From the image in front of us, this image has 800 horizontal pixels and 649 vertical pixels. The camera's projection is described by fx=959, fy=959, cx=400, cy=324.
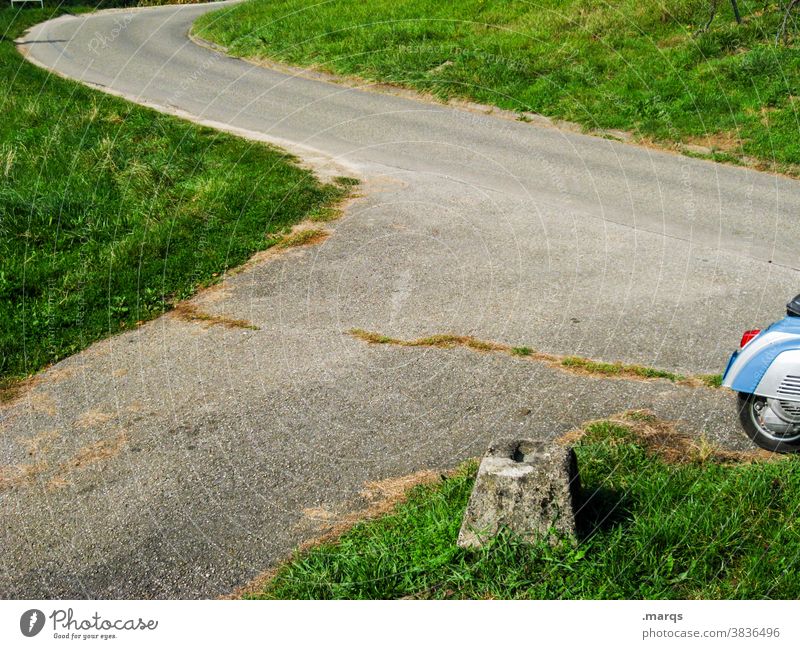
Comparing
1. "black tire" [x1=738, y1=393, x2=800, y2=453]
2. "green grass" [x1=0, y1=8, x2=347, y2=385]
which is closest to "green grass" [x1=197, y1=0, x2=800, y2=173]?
"green grass" [x1=0, y1=8, x2=347, y2=385]

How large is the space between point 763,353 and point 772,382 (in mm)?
166

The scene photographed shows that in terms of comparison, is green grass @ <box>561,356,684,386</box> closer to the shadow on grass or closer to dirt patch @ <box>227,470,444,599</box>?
dirt patch @ <box>227,470,444,599</box>

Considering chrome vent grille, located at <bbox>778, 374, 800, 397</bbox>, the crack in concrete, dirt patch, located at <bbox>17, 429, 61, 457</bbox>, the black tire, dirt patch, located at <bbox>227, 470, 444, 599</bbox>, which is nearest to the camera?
dirt patch, located at <bbox>227, 470, 444, 599</bbox>

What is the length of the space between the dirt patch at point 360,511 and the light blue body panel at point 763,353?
1.74m

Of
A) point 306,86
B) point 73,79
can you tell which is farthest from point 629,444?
point 73,79

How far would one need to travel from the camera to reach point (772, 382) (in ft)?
17.3

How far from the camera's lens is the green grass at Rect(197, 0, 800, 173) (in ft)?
48.6

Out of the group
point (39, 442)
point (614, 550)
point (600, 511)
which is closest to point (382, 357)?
point (39, 442)

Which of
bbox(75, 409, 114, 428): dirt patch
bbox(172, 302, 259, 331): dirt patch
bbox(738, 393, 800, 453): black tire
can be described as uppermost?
bbox(738, 393, 800, 453): black tire

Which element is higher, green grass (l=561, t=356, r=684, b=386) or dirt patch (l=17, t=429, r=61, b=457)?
green grass (l=561, t=356, r=684, b=386)

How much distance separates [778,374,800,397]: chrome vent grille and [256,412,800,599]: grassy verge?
371 mm

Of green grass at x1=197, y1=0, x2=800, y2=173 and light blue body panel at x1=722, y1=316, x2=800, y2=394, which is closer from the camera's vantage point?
light blue body panel at x1=722, y1=316, x2=800, y2=394

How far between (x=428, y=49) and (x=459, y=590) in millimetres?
16246

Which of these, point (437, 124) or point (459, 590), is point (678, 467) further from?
point (437, 124)
